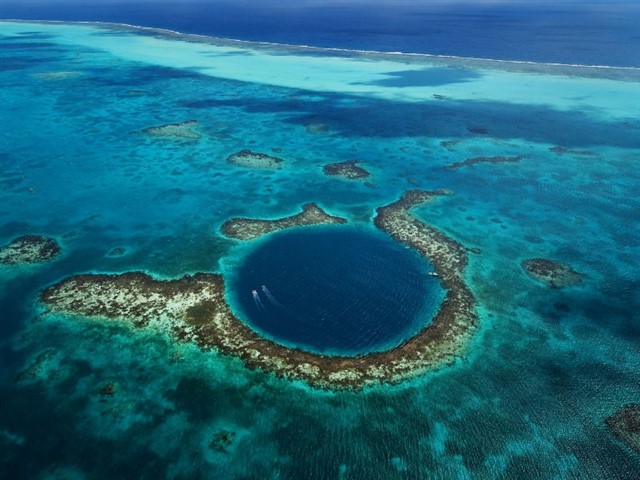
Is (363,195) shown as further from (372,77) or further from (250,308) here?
(372,77)

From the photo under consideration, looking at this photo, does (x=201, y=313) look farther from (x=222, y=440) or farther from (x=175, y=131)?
(x=175, y=131)

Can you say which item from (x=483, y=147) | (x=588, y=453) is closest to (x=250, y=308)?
(x=588, y=453)

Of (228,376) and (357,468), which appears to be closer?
(357,468)

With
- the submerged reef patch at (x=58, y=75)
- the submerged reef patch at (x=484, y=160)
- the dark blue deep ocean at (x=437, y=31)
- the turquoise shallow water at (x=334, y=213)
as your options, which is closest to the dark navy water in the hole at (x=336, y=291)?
the turquoise shallow water at (x=334, y=213)

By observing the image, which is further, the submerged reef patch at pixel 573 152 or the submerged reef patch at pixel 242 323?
the submerged reef patch at pixel 573 152

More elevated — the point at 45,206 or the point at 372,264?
the point at 372,264

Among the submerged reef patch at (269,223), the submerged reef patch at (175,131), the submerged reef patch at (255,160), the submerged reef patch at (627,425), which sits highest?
the submerged reef patch at (627,425)

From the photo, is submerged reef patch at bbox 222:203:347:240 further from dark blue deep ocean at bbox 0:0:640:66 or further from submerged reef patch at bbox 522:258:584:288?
dark blue deep ocean at bbox 0:0:640:66

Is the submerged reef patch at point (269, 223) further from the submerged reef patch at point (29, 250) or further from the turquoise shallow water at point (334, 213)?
the submerged reef patch at point (29, 250)
